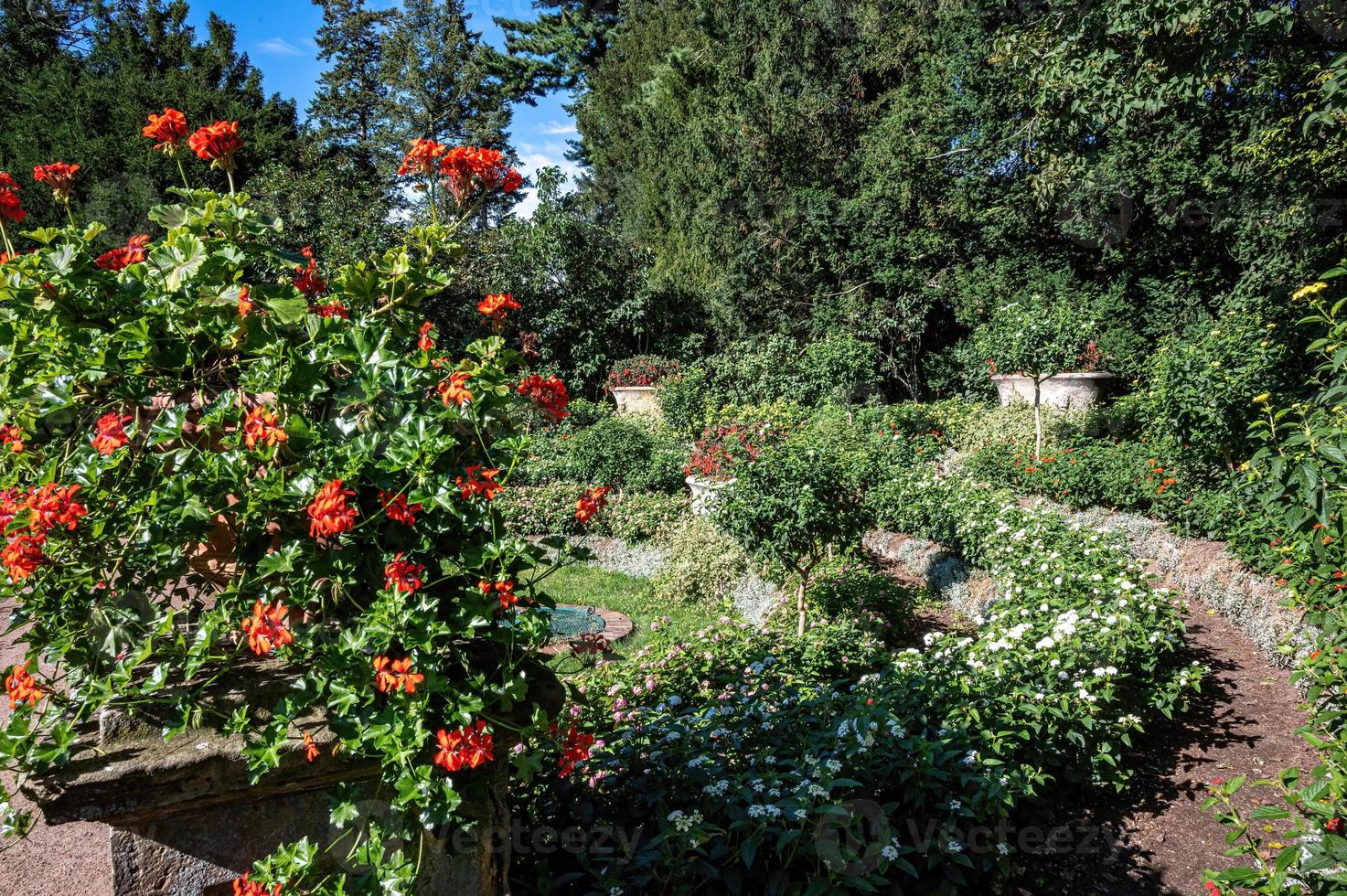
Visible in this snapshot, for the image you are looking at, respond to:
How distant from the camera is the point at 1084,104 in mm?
4590

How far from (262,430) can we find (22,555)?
354 mm

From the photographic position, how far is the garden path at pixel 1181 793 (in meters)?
2.74

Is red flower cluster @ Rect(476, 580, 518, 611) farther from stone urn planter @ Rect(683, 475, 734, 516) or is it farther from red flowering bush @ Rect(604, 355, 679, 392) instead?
red flowering bush @ Rect(604, 355, 679, 392)

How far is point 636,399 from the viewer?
11.9 m

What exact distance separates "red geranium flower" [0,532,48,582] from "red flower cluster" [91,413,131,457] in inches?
5.7

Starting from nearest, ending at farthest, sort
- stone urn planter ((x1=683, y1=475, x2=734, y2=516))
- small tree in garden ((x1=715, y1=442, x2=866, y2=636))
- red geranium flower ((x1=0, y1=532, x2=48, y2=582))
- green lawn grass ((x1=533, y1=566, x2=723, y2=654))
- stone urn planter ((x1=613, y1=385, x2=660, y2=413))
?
red geranium flower ((x1=0, y1=532, x2=48, y2=582)), small tree in garden ((x1=715, y1=442, x2=866, y2=636)), green lawn grass ((x1=533, y1=566, x2=723, y2=654)), stone urn planter ((x1=683, y1=475, x2=734, y2=516)), stone urn planter ((x1=613, y1=385, x2=660, y2=413))

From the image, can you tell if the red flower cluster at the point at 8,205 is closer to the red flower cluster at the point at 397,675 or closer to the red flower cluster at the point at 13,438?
the red flower cluster at the point at 13,438

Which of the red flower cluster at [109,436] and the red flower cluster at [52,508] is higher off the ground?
the red flower cluster at [109,436]

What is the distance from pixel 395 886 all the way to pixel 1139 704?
354 cm

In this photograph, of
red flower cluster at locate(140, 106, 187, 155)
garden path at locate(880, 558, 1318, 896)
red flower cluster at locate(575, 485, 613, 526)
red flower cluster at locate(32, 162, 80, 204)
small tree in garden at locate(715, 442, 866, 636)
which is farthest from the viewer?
small tree in garden at locate(715, 442, 866, 636)

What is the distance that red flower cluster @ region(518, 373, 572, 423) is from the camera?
142 cm

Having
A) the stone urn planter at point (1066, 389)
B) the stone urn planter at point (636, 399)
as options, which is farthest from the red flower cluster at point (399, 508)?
the stone urn planter at point (636, 399)

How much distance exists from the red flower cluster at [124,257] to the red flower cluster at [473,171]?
587 mm

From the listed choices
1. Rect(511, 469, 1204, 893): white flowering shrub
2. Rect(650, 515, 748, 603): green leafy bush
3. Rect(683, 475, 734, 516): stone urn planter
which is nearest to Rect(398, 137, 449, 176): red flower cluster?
Rect(511, 469, 1204, 893): white flowering shrub
